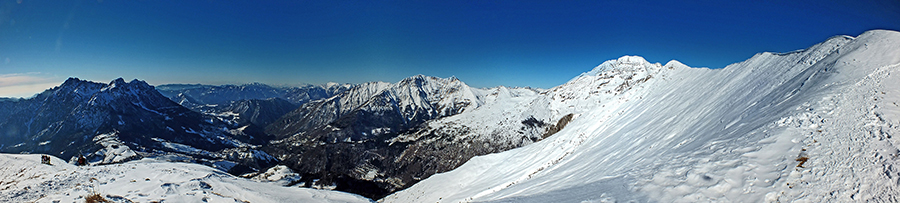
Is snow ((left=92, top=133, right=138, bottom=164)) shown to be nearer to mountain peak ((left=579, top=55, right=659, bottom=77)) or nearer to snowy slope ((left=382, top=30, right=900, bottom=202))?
snowy slope ((left=382, top=30, right=900, bottom=202))

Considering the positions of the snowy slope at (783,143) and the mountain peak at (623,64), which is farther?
the mountain peak at (623,64)

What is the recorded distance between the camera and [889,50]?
15.3m

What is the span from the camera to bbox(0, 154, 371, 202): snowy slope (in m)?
25.5

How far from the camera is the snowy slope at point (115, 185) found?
25.5 metres

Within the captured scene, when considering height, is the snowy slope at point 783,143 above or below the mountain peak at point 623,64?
below

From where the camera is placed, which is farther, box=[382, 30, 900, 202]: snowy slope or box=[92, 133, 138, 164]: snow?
box=[92, 133, 138, 164]: snow

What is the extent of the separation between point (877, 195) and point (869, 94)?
796 cm

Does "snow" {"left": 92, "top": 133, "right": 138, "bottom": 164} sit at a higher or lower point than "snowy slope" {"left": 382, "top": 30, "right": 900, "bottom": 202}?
lower

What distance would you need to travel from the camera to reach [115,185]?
30.1 meters

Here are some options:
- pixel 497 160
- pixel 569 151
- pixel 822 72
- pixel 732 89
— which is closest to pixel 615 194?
pixel 822 72

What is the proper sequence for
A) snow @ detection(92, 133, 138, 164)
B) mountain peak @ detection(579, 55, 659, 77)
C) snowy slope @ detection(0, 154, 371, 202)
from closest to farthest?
1. snowy slope @ detection(0, 154, 371, 202)
2. mountain peak @ detection(579, 55, 659, 77)
3. snow @ detection(92, 133, 138, 164)

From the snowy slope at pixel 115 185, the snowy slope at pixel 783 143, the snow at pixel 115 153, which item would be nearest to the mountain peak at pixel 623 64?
the snowy slope at pixel 783 143

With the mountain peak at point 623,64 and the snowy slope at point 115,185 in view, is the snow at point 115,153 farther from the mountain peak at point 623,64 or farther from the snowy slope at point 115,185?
the mountain peak at point 623,64

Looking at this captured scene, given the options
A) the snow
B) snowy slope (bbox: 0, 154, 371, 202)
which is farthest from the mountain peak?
the snow
